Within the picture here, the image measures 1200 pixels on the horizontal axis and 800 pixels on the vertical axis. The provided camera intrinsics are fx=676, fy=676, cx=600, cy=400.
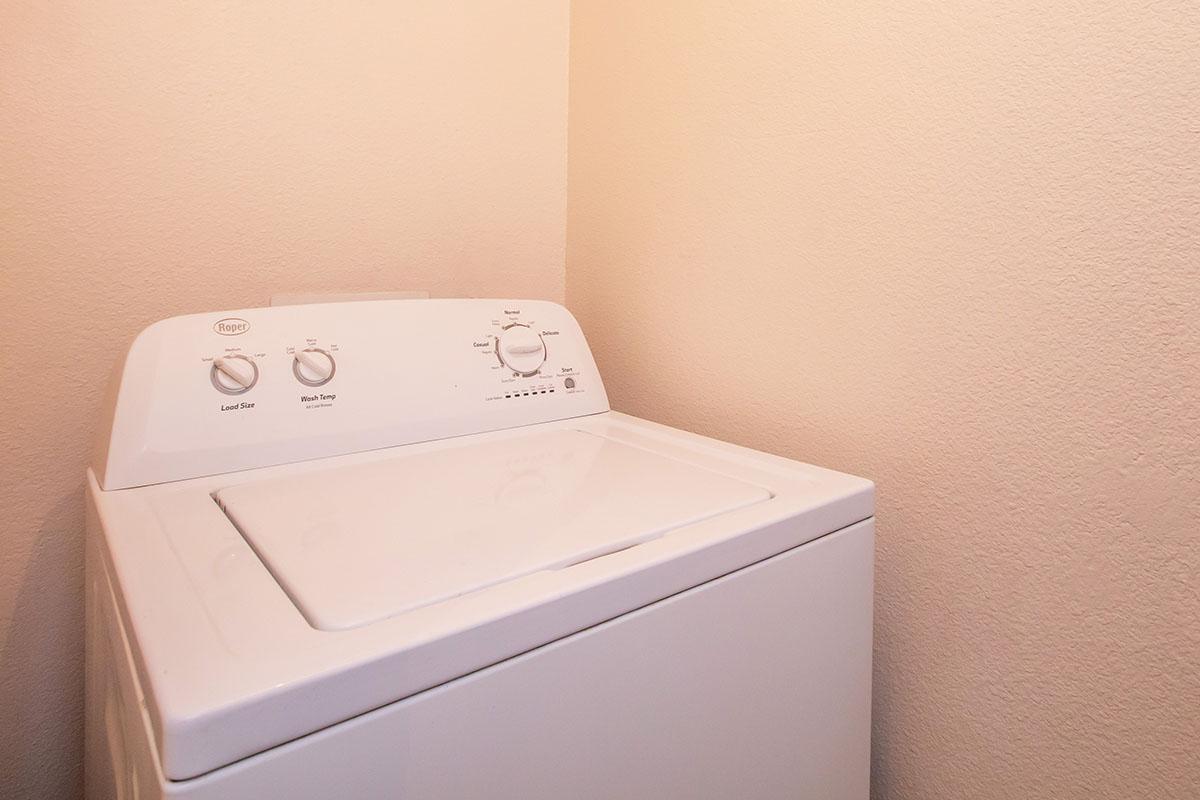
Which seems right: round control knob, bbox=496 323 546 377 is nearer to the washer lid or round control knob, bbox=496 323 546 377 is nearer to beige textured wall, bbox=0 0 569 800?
the washer lid

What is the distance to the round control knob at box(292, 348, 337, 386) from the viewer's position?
31.4 inches

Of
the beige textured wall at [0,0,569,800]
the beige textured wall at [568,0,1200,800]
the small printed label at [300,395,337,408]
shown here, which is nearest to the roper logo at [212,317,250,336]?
the small printed label at [300,395,337,408]

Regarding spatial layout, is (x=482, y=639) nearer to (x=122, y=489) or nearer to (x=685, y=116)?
(x=122, y=489)

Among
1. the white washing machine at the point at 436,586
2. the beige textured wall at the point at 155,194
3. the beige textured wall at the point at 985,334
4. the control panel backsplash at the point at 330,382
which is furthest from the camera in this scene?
the beige textured wall at the point at 155,194

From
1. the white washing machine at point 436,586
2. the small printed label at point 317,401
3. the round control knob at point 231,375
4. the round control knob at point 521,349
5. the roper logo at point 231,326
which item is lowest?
the white washing machine at point 436,586

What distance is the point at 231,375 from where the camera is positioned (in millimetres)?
751

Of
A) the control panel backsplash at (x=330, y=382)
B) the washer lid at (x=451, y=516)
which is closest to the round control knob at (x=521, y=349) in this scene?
the control panel backsplash at (x=330, y=382)

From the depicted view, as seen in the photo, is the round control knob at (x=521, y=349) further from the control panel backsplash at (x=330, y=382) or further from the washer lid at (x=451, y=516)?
the washer lid at (x=451, y=516)

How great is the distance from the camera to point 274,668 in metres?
0.37

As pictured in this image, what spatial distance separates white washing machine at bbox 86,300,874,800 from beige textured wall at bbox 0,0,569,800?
0.21 m

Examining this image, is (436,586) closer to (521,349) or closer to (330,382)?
(330,382)

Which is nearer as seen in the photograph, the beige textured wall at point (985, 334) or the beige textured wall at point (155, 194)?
the beige textured wall at point (985, 334)

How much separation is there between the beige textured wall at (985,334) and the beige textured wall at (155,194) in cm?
47

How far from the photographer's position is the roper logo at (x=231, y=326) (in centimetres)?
78
